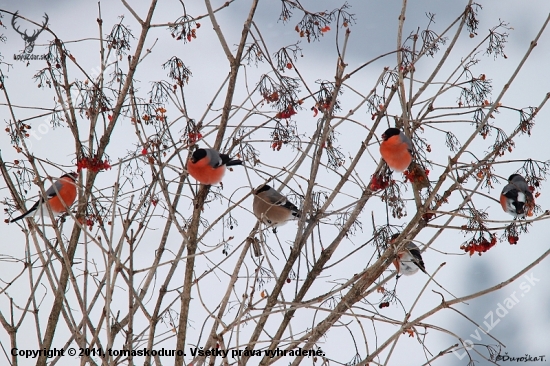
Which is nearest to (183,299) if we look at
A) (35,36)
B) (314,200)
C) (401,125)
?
(314,200)

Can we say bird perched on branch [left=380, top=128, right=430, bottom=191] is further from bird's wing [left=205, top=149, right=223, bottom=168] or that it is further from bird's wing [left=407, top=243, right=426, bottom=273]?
bird's wing [left=205, top=149, right=223, bottom=168]

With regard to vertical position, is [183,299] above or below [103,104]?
below

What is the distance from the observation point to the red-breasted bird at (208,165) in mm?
1616

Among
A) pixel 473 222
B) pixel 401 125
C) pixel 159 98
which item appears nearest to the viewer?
pixel 473 222

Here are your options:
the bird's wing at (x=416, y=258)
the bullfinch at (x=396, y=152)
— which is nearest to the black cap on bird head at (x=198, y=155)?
the bullfinch at (x=396, y=152)

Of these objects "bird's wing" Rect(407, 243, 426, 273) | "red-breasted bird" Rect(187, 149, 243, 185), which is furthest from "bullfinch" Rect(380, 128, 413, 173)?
"red-breasted bird" Rect(187, 149, 243, 185)


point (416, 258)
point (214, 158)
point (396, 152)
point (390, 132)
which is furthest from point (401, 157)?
point (214, 158)

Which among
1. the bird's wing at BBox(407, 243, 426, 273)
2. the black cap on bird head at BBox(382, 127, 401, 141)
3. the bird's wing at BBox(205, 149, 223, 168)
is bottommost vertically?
the bird's wing at BBox(407, 243, 426, 273)

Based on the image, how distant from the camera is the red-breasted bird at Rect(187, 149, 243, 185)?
162cm

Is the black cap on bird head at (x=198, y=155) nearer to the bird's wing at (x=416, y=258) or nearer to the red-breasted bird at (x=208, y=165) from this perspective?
the red-breasted bird at (x=208, y=165)

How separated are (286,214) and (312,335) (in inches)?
47.5

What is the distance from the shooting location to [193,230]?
4.83 ft

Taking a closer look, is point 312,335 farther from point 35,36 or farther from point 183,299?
point 35,36

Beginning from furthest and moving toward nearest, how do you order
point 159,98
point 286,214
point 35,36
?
point 286,214 → point 35,36 → point 159,98
